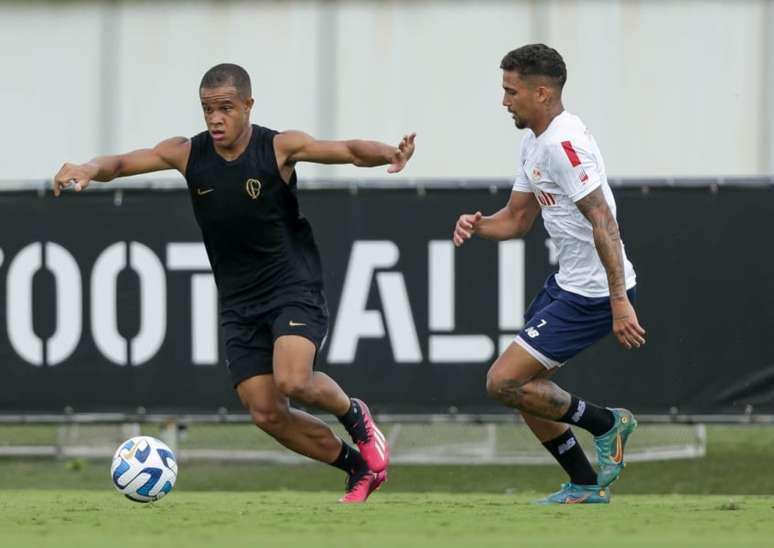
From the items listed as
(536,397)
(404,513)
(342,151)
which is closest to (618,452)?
(536,397)

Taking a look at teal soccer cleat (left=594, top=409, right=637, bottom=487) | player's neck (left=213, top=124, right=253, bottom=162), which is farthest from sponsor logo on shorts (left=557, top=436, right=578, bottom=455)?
player's neck (left=213, top=124, right=253, bottom=162)

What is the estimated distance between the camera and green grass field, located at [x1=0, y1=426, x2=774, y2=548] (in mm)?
6984

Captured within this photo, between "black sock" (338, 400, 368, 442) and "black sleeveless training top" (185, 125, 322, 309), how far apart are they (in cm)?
71

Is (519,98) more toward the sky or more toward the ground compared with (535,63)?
more toward the ground

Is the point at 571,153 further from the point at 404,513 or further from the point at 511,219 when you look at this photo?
the point at 404,513

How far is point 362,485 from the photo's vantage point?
366 inches

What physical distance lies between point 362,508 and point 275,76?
842 centimetres

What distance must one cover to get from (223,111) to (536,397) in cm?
226

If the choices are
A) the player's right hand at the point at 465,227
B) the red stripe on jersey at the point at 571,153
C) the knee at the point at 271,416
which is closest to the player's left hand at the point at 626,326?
the red stripe on jersey at the point at 571,153

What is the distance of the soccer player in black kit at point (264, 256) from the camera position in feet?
29.1

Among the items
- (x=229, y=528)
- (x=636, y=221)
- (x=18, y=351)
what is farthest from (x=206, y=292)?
(x=229, y=528)

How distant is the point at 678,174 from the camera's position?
16062 millimetres

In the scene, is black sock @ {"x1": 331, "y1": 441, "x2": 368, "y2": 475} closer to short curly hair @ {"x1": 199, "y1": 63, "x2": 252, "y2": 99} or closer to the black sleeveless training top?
the black sleeveless training top

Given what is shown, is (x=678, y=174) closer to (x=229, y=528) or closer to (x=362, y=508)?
(x=362, y=508)
